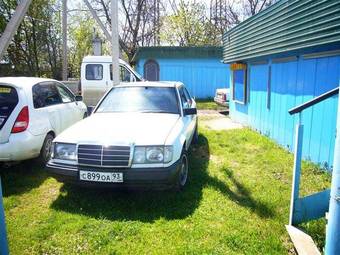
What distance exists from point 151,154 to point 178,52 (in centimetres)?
1649

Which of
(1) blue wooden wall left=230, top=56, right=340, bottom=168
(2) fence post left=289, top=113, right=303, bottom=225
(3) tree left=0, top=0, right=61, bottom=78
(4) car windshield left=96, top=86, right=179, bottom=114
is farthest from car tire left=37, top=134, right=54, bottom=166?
(3) tree left=0, top=0, right=61, bottom=78

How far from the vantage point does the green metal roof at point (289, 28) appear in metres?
4.95

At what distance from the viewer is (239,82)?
10969 mm

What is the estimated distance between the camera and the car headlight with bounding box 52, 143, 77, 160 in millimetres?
4207

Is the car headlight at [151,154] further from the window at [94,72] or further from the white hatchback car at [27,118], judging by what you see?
the window at [94,72]

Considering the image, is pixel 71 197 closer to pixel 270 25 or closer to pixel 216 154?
pixel 216 154

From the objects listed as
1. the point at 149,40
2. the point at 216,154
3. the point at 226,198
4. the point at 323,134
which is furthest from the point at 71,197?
the point at 149,40

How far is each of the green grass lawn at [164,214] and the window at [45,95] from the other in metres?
1.23

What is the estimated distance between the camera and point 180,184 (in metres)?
4.59

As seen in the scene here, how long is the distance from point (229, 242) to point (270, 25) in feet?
19.9

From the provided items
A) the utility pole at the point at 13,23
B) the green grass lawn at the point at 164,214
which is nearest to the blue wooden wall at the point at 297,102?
the green grass lawn at the point at 164,214

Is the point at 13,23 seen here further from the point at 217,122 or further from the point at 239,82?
the point at 239,82

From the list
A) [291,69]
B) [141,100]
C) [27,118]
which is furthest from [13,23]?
[291,69]

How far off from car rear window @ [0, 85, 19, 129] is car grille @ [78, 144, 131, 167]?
188 centimetres
